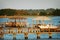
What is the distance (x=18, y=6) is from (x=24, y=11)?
5.8 inches

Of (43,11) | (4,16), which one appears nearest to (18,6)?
(4,16)

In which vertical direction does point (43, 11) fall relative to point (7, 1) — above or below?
below

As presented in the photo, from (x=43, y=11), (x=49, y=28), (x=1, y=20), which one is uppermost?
(x=43, y=11)

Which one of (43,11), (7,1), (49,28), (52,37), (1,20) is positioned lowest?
(52,37)

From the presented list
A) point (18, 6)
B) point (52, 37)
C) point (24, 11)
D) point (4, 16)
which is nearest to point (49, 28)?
point (52, 37)

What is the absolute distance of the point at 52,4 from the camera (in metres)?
2.33

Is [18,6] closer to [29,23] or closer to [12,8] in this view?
[12,8]

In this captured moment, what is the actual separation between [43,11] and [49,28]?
0.33 m

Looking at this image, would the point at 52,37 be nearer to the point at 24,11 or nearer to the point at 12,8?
the point at 24,11

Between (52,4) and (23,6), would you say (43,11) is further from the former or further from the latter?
(23,6)

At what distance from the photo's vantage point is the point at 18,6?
232cm

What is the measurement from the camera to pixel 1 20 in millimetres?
2277

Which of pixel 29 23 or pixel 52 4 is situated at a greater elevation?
pixel 52 4

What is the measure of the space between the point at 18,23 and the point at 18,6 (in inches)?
12.5
